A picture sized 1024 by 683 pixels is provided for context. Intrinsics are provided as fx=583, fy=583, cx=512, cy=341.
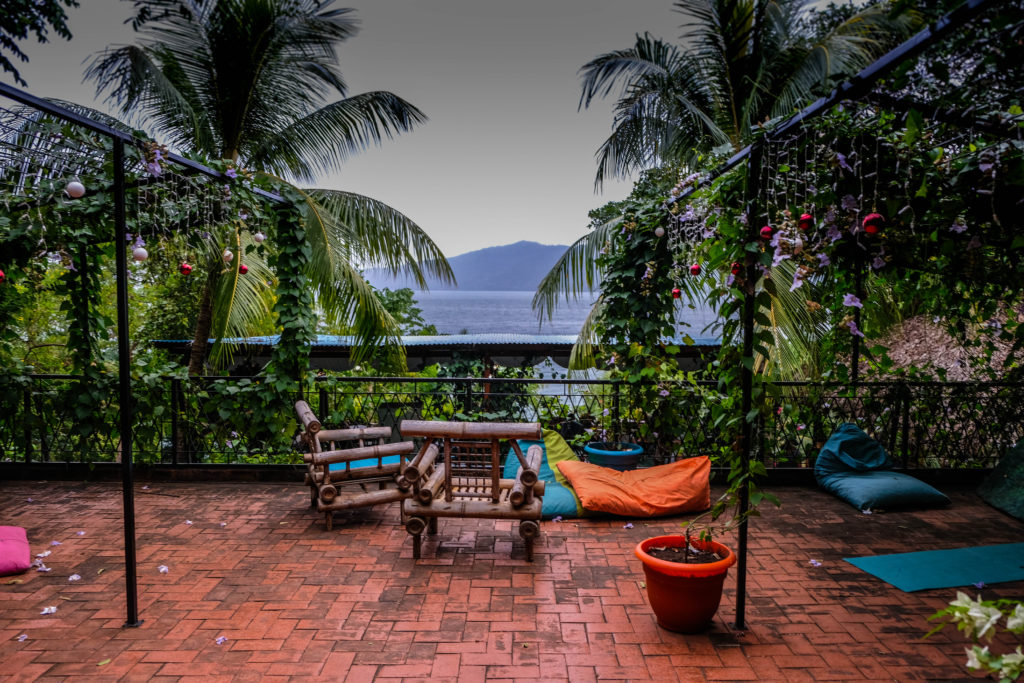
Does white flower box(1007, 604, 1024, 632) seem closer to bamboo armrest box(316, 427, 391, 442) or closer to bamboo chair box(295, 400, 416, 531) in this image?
bamboo chair box(295, 400, 416, 531)

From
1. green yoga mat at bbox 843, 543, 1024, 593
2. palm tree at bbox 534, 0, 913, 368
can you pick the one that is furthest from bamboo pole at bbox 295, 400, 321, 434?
A: green yoga mat at bbox 843, 543, 1024, 593

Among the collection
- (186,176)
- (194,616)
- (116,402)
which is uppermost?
(186,176)

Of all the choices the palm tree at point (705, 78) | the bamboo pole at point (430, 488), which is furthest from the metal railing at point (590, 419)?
the palm tree at point (705, 78)

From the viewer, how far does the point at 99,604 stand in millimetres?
3652

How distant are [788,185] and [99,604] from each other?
17.4ft

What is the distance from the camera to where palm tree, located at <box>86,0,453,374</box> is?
7703mm

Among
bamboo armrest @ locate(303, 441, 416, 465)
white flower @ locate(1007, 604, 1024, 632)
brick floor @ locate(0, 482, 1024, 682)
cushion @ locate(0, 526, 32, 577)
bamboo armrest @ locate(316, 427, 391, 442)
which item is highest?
white flower @ locate(1007, 604, 1024, 632)

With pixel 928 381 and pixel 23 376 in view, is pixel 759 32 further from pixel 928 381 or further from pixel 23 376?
pixel 23 376

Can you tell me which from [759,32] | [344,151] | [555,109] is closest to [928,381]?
[759,32]

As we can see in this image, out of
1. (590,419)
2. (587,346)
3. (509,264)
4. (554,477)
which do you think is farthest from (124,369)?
(509,264)

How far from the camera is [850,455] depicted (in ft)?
19.8

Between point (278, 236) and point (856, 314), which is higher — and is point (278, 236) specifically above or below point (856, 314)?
above

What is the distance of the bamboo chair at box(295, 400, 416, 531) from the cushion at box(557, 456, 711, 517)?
5.25 feet

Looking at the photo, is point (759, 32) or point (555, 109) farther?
point (555, 109)
